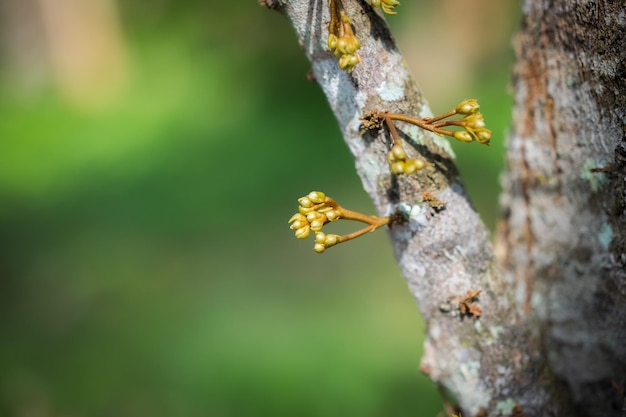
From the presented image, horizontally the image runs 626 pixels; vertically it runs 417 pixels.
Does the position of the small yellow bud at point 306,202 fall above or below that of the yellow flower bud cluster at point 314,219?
above

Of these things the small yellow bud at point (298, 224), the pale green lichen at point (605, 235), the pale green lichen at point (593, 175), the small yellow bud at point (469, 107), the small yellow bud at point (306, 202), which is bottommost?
the pale green lichen at point (605, 235)

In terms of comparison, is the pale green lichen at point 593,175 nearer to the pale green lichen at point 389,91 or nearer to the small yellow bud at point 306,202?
the pale green lichen at point 389,91

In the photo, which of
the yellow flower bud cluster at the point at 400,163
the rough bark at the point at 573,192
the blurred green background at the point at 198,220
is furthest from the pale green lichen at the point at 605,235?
the blurred green background at the point at 198,220

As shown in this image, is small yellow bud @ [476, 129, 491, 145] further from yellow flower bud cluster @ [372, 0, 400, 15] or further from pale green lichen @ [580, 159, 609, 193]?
pale green lichen @ [580, 159, 609, 193]

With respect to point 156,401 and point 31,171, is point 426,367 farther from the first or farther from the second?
point 31,171

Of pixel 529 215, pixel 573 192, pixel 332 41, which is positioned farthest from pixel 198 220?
pixel 332 41

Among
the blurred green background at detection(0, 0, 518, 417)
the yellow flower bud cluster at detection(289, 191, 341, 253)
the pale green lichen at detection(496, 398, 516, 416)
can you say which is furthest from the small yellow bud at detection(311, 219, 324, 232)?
the blurred green background at detection(0, 0, 518, 417)
